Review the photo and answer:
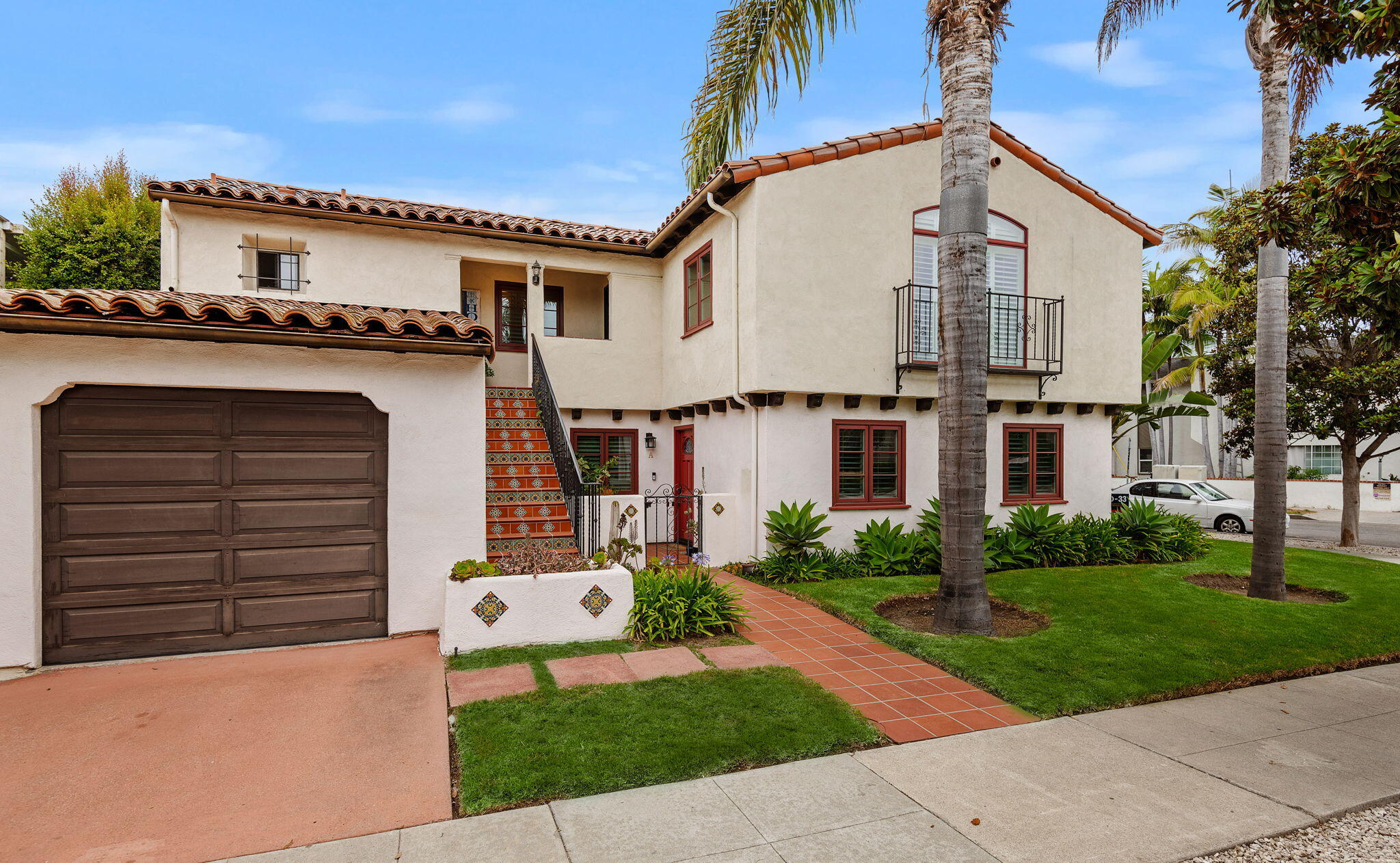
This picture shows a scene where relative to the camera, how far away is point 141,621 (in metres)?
6.57

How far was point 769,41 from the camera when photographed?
9.01 m

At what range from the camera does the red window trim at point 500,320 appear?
48.2ft

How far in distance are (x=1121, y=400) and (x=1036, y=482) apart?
2.41 metres

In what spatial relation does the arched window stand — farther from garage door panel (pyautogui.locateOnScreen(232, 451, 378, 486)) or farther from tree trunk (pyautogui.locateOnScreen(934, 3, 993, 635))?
garage door panel (pyautogui.locateOnScreen(232, 451, 378, 486))

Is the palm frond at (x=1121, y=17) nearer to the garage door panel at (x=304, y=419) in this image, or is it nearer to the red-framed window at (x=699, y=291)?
the red-framed window at (x=699, y=291)

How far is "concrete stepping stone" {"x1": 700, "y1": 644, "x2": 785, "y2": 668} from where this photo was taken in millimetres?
6605

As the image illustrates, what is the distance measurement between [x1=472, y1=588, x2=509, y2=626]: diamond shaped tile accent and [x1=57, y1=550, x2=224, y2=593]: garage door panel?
8.50ft

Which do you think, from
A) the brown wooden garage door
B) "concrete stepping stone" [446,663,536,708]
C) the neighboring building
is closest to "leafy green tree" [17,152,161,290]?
the neighboring building

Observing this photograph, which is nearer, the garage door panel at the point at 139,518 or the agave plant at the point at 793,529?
the garage door panel at the point at 139,518

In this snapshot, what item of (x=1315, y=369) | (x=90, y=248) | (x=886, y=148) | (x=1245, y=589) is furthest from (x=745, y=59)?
(x=90, y=248)

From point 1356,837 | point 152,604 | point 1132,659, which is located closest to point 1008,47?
point 1132,659

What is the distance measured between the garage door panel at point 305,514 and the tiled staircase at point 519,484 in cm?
149

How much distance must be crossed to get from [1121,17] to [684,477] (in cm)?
1065

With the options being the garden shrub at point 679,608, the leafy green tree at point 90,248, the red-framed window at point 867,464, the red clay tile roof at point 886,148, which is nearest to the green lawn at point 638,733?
the garden shrub at point 679,608
